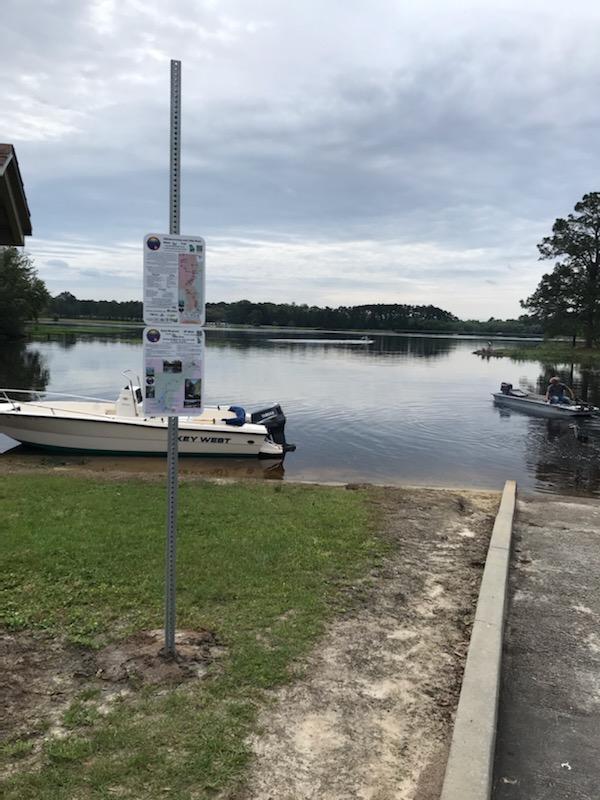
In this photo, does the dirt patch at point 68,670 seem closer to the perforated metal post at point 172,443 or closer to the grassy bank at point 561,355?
the perforated metal post at point 172,443

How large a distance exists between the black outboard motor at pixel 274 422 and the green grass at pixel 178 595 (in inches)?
284

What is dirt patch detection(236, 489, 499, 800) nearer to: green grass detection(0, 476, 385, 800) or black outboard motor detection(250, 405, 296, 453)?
green grass detection(0, 476, 385, 800)

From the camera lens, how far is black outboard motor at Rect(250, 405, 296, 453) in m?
16.5

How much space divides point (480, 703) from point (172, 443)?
2.28 m

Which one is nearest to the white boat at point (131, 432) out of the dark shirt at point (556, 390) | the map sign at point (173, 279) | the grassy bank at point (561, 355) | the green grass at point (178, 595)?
the green grass at point (178, 595)

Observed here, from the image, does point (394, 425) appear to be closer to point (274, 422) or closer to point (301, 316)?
point (274, 422)

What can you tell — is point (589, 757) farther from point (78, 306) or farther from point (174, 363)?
point (78, 306)

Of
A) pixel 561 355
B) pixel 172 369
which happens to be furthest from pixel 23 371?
pixel 561 355

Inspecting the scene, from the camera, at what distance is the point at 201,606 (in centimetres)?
475

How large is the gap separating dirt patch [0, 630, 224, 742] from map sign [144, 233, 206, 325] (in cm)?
209

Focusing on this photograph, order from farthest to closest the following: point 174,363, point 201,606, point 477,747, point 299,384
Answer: point 299,384, point 201,606, point 174,363, point 477,747

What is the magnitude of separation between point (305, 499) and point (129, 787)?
6006 millimetres

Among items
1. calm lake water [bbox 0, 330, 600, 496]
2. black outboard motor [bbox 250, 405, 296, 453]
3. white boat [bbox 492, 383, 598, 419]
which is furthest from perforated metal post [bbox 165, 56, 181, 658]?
white boat [bbox 492, 383, 598, 419]

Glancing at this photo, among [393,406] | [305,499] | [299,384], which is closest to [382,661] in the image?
[305,499]
